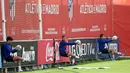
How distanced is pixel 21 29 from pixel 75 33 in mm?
5121

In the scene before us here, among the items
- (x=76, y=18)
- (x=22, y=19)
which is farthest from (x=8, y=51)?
(x=76, y=18)

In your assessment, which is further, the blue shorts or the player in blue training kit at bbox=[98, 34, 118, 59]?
the player in blue training kit at bbox=[98, 34, 118, 59]

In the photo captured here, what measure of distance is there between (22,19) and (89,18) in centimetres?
681

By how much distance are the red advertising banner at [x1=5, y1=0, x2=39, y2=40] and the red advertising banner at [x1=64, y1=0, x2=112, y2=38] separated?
3.11 m

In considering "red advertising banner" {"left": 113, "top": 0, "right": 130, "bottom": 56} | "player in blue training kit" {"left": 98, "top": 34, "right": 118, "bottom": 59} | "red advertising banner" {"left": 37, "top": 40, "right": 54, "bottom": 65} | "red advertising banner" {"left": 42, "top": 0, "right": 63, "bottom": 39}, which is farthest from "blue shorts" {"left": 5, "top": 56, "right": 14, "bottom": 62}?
"red advertising banner" {"left": 113, "top": 0, "right": 130, "bottom": 56}

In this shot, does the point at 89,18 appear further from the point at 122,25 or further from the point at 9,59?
the point at 9,59

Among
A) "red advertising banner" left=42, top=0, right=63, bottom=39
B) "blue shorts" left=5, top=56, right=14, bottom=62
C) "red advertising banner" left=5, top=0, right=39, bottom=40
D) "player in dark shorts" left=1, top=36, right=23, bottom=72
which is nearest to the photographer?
"player in dark shorts" left=1, top=36, right=23, bottom=72

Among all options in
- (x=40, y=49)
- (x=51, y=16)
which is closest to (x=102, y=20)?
(x=51, y=16)

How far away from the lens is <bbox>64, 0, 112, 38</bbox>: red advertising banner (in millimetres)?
24750

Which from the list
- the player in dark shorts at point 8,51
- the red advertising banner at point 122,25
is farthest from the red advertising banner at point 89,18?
the player in dark shorts at point 8,51

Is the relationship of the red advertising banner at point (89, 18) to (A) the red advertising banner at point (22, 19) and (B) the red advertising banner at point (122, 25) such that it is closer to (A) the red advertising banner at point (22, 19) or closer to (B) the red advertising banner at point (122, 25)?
(B) the red advertising banner at point (122, 25)

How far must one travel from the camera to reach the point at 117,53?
87.9 ft

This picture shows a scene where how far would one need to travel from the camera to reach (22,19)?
2058 centimetres

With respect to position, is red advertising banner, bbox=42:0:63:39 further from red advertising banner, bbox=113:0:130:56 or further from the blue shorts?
red advertising banner, bbox=113:0:130:56
